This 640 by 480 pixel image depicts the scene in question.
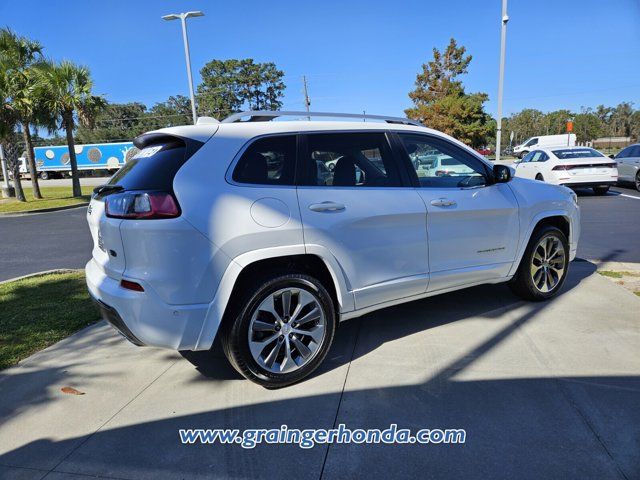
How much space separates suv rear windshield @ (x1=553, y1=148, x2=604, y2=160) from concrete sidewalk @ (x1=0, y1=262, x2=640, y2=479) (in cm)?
1132

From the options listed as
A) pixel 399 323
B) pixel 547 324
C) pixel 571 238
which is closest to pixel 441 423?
pixel 399 323

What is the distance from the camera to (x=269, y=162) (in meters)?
3.07

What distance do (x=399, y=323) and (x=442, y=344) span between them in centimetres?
59

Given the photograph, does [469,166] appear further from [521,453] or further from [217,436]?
[217,436]

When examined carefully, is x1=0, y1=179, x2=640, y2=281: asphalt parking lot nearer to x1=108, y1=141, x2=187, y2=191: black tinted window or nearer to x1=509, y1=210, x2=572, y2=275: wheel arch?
x1=509, y1=210, x2=572, y2=275: wheel arch

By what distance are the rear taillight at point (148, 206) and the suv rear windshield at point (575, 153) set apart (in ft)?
46.7

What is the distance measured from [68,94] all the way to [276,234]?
20229mm

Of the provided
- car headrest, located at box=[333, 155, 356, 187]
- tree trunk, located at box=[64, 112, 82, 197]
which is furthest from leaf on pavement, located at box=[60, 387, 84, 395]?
tree trunk, located at box=[64, 112, 82, 197]

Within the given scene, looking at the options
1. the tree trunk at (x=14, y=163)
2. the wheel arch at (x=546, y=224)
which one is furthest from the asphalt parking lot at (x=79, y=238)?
the tree trunk at (x=14, y=163)

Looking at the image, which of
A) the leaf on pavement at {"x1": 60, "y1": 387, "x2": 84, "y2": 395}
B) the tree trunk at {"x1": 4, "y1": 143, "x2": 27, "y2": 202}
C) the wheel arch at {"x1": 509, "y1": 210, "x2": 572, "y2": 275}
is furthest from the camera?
the tree trunk at {"x1": 4, "y1": 143, "x2": 27, "y2": 202}

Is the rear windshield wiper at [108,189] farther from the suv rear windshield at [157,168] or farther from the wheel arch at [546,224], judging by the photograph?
the wheel arch at [546,224]

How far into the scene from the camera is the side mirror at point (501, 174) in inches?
163

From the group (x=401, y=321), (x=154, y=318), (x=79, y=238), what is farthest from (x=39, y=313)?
(x=79, y=238)

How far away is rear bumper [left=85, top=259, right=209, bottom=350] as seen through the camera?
2732mm
